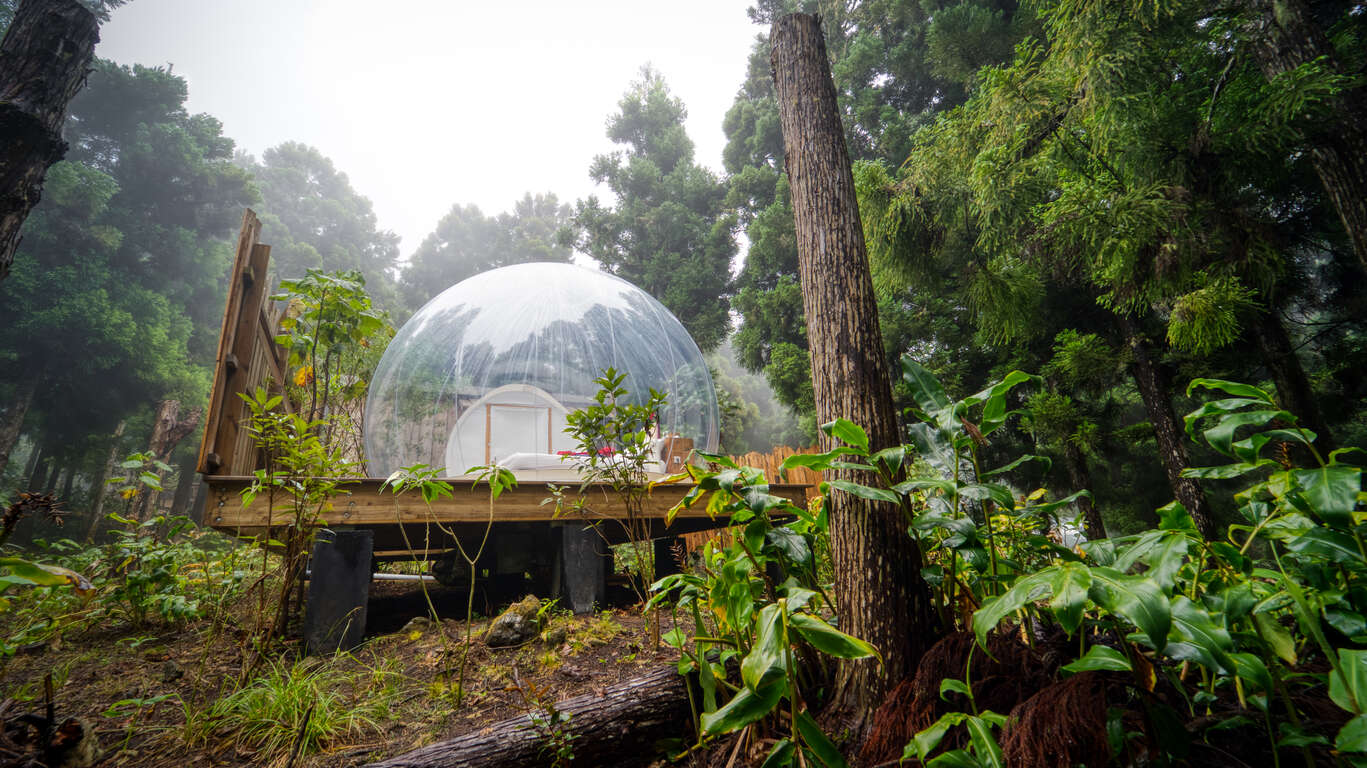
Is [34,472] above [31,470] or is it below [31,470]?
below

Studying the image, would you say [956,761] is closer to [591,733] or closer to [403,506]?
[591,733]

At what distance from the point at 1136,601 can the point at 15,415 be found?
61.6 feet

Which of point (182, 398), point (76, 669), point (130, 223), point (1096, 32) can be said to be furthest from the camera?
point (130, 223)

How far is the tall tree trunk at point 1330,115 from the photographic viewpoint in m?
2.60

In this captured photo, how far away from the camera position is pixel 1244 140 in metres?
3.19

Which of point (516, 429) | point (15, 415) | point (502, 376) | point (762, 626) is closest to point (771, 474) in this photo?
point (516, 429)

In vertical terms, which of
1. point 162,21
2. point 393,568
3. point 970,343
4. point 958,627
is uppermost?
point 162,21

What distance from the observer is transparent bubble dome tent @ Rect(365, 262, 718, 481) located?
4863 millimetres

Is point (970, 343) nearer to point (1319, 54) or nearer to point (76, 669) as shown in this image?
point (1319, 54)

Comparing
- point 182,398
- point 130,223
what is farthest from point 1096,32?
point 130,223

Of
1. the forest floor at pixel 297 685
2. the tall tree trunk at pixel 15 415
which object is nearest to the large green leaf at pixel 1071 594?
the forest floor at pixel 297 685

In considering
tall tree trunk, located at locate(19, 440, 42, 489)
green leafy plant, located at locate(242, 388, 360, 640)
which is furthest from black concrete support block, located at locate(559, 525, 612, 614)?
tall tree trunk, located at locate(19, 440, 42, 489)

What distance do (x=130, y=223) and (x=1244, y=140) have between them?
75.5 ft

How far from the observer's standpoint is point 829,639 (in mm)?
887
